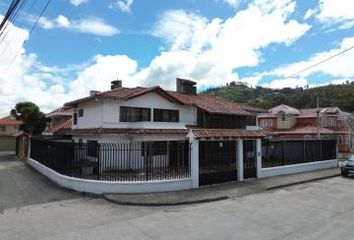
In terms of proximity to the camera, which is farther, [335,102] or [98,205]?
[335,102]

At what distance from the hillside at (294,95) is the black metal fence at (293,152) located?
38.1 m

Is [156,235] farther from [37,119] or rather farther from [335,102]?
[335,102]

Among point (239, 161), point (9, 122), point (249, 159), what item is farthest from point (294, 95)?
point (239, 161)

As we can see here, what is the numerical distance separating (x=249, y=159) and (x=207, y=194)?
536cm

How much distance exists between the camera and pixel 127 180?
50.1ft

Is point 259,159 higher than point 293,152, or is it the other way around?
point 293,152

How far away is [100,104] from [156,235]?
1616 centimetres

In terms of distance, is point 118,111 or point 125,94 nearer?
point 118,111

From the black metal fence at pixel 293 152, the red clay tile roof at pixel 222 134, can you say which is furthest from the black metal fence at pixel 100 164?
the black metal fence at pixel 293 152

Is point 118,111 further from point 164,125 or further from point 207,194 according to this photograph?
point 207,194

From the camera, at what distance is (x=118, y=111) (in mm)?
24422

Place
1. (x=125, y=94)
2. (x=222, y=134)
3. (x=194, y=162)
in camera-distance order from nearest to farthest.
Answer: (x=194, y=162) < (x=222, y=134) < (x=125, y=94)

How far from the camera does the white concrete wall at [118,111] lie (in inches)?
944

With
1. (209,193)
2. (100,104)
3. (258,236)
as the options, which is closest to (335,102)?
(100,104)
